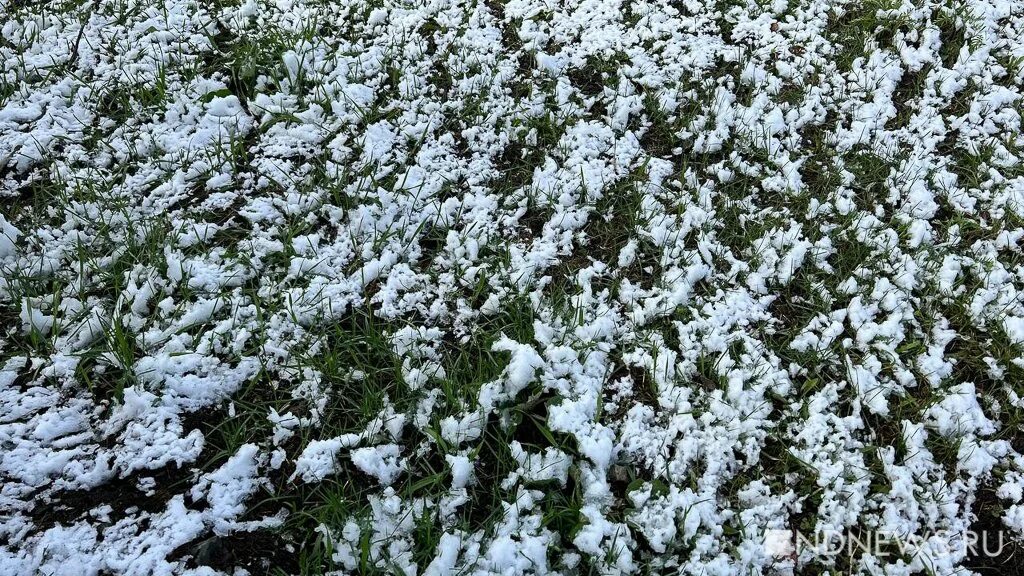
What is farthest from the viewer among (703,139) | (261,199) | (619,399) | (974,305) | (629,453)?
(703,139)

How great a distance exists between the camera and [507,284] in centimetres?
234

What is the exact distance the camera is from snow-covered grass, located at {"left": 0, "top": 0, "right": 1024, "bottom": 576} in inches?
70.6

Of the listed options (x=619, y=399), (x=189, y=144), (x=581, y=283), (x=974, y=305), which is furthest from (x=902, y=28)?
(x=189, y=144)

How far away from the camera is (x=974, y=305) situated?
7.50 ft

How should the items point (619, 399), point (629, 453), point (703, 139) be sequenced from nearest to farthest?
point (629, 453)
point (619, 399)
point (703, 139)

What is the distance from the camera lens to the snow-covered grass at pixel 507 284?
179 centimetres

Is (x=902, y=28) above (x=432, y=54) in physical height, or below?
below

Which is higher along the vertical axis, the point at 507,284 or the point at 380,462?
the point at 507,284

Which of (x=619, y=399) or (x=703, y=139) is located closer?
(x=619, y=399)

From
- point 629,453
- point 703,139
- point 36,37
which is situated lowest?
point 629,453

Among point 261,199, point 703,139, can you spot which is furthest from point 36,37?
point 703,139

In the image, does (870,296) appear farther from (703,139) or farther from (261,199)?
(261,199)

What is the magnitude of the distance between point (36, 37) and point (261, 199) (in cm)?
162

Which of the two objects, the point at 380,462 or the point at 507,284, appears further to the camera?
the point at 507,284
